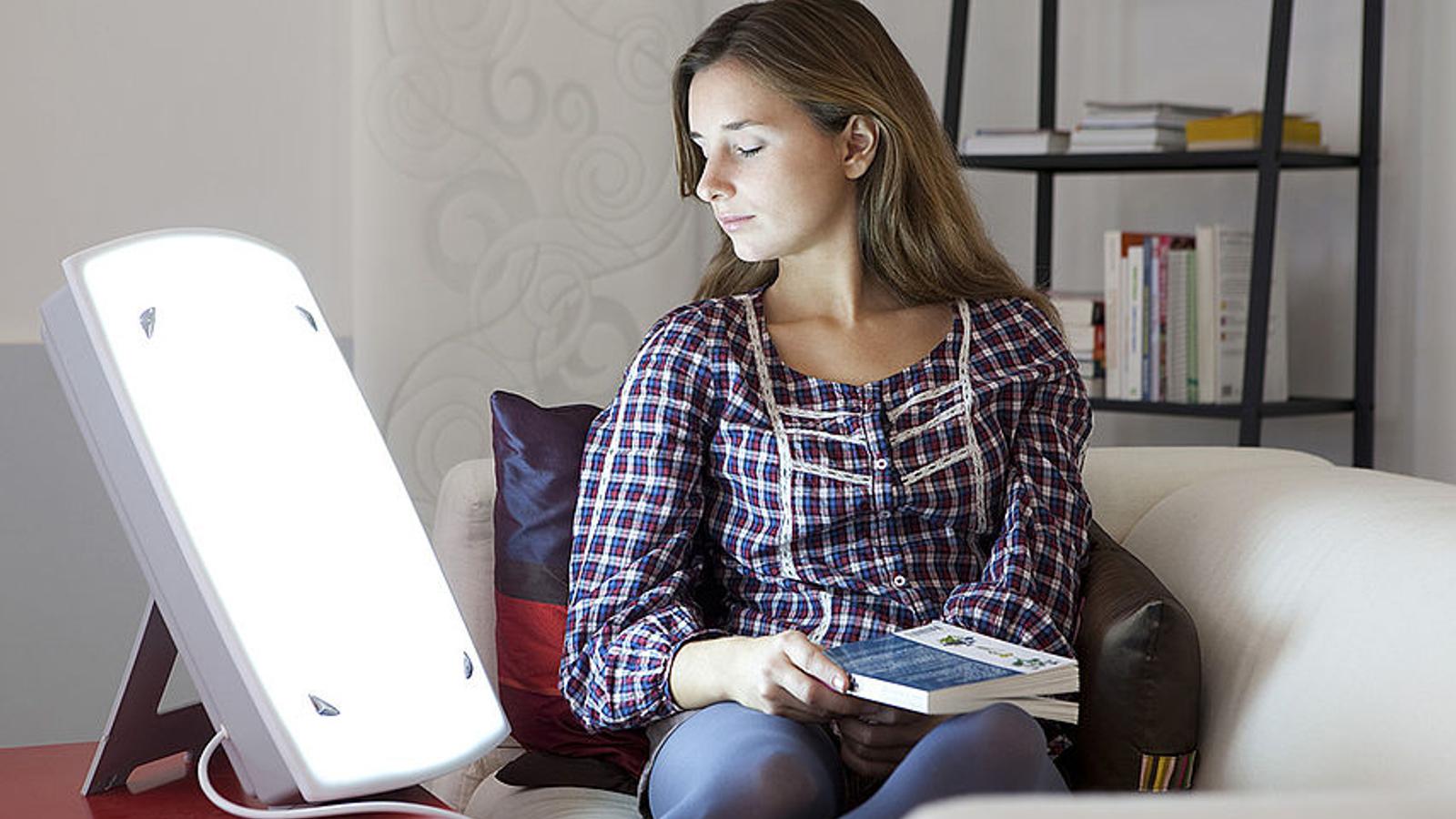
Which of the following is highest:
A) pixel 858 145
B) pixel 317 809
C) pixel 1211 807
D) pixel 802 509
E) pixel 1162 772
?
pixel 858 145

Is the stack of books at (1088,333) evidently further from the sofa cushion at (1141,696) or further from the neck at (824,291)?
the sofa cushion at (1141,696)

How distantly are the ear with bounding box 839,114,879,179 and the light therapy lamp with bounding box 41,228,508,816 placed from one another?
62cm

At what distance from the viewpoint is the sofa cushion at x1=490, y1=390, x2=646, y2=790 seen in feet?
5.59

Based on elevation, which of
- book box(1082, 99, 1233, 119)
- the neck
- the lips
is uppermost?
book box(1082, 99, 1233, 119)

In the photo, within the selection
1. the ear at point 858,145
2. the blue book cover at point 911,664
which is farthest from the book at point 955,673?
the ear at point 858,145

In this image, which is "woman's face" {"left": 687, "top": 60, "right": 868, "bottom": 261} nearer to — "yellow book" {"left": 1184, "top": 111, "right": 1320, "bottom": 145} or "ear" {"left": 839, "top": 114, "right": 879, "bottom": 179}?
"ear" {"left": 839, "top": 114, "right": 879, "bottom": 179}

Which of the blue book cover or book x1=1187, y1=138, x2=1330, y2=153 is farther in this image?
book x1=1187, y1=138, x2=1330, y2=153

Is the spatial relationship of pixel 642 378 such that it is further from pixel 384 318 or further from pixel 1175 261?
pixel 1175 261

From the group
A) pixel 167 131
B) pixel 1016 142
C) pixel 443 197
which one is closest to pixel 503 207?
pixel 443 197

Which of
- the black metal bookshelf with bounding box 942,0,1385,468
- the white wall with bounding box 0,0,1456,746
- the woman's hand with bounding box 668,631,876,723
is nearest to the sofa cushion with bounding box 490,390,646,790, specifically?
the woman's hand with bounding box 668,631,876,723

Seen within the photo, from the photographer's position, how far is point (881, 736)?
148 cm

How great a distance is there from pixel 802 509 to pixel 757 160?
1.16 ft

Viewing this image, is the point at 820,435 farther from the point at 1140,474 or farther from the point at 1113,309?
the point at 1113,309

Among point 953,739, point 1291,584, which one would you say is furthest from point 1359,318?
point 953,739
